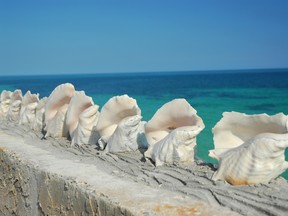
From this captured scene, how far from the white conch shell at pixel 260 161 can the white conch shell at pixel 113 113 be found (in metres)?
1.62

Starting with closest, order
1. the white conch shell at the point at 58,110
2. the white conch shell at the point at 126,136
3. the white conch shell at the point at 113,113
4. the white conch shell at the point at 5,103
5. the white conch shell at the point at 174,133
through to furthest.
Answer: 1. the white conch shell at the point at 174,133
2. the white conch shell at the point at 126,136
3. the white conch shell at the point at 113,113
4. the white conch shell at the point at 58,110
5. the white conch shell at the point at 5,103

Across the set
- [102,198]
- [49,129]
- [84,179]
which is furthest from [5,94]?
[102,198]

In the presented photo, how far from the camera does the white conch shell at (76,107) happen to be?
5039 mm

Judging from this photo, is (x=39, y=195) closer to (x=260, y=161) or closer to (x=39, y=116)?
(x=260, y=161)

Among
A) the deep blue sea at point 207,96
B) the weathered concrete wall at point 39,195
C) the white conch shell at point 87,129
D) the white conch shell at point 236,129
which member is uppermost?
the white conch shell at point 236,129

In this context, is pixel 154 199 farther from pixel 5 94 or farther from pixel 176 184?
pixel 5 94

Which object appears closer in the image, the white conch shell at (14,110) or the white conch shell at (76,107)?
the white conch shell at (76,107)

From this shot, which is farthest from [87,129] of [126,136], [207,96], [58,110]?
[207,96]

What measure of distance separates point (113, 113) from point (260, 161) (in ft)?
6.99

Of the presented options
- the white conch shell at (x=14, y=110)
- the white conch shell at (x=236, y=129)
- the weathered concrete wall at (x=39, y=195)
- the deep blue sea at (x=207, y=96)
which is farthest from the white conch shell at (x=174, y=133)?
the white conch shell at (x=14, y=110)

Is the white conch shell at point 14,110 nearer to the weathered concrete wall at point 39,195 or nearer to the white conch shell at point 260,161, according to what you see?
the weathered concrete wall at point 39,195

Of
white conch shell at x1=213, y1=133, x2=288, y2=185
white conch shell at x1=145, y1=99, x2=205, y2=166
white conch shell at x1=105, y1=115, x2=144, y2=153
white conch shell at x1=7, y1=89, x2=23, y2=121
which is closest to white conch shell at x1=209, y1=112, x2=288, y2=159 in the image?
white conch shell at x1=145, y1=99, x2=205, y2=166

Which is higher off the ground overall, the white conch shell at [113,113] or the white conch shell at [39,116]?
the white conch shell at [113,113]

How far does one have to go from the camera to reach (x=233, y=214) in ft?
7.86
